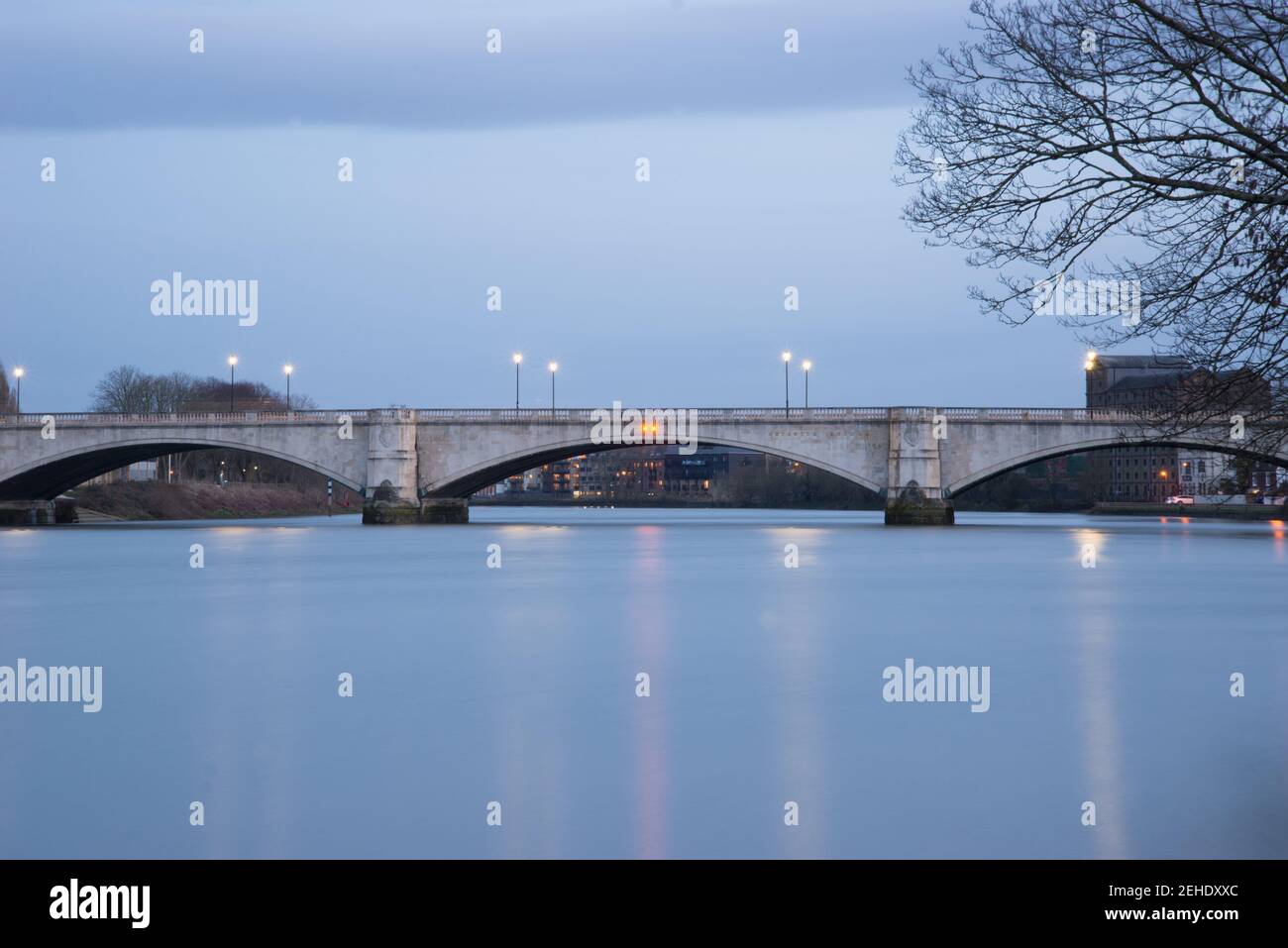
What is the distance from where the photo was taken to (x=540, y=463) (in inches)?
2938

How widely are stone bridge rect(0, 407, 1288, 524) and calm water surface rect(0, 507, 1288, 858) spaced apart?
1405 inches

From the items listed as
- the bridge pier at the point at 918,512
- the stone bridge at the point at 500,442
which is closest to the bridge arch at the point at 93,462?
the stone bridge at the point at 500,442

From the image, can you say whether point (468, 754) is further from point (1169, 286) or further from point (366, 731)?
point (1169, 286)

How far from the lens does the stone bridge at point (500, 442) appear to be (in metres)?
65.2

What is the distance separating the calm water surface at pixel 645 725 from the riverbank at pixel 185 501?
5915 cm

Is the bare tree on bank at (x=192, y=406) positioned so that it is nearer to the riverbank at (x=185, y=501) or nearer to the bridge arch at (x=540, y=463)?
the riverbank at (x=185, y=501)

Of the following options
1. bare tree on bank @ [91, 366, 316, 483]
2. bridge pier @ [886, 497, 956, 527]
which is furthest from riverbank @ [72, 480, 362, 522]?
bridge pier @ [886, 497, 956, 527]

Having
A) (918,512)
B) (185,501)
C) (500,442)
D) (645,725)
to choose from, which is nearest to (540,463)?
(500,442)

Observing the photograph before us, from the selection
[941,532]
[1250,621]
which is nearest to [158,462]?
[941,532]

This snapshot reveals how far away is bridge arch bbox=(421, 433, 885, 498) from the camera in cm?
6644

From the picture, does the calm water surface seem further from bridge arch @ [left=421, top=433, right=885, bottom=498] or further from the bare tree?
the bare tree

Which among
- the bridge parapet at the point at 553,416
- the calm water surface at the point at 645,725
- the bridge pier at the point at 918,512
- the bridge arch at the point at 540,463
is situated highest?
the bridge parapet at the point at 553,416

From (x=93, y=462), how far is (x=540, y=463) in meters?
23.5
